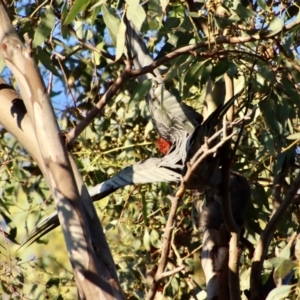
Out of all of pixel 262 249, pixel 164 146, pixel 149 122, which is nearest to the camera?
pixel 262 249

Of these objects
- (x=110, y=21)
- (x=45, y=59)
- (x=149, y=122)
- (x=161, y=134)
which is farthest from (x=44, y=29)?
(x=149, y=122)

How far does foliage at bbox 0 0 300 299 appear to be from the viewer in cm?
203

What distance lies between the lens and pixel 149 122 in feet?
9.97

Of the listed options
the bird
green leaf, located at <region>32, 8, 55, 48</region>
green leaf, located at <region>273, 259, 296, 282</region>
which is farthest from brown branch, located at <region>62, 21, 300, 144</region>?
green leaf, located at <region>273, 259, 296, 282</region>

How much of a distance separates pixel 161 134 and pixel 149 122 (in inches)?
A: 19.3

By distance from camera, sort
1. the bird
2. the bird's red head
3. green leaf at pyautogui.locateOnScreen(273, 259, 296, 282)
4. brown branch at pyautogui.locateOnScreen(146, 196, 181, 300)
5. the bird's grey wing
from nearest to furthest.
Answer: green leaf at pyautogui.locateOnScreen(273, 259, 296, 282) → brown branch at pyautogui.locateOnScreen(146, 196, 181, 300) → the bird → the bird's grey wing → the bird's red head

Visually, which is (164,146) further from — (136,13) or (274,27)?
(136,13)

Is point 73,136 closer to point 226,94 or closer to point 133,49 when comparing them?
point 133,49

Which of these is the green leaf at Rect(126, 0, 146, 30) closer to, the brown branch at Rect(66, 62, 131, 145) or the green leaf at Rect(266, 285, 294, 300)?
the brown branch at Rect(66, 62, 131, 145)

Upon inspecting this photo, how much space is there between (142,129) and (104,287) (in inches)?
57.7

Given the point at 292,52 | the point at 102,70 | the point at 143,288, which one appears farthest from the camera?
the point at 102,70

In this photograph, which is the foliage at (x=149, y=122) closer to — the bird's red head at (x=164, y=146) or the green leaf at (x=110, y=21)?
the green leaf at (x=110, y=21)

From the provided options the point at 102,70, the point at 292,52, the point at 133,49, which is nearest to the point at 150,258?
the point at 102,70

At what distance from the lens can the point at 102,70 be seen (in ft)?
11.1
